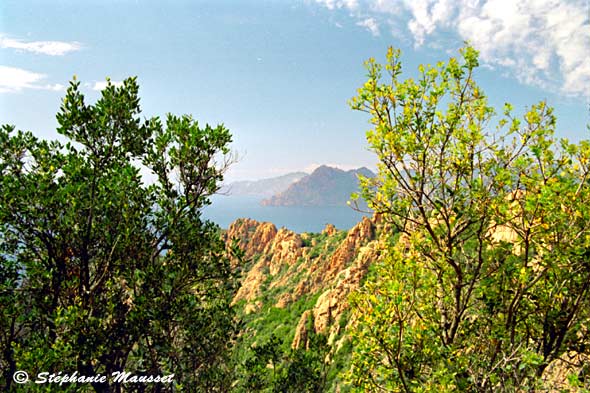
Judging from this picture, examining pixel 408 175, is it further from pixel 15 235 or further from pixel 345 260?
pixel 345 260

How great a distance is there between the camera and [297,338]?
4216cm

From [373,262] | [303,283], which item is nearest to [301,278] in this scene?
[303,283]

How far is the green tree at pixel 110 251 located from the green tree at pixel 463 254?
508cm

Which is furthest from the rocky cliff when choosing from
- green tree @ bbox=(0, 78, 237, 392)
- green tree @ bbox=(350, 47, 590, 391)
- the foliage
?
green tree @ bbox=(350, 47, 590, 391)

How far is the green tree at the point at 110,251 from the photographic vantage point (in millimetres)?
8070

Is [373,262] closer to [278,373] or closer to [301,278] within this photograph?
[278,373]

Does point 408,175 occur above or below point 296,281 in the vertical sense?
above

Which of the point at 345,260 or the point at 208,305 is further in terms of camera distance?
the point at 345,260

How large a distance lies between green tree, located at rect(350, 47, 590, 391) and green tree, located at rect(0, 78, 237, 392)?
16.7ft

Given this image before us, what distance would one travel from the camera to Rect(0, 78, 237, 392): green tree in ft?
26.5

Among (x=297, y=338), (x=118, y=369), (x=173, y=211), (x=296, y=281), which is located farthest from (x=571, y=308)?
(x=296, y=281)

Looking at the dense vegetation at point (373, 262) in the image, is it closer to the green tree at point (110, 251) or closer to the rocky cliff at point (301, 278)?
the green tree at point (110, 251)

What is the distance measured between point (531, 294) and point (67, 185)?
34.8 feet

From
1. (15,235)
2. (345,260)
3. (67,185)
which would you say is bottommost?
(345,260)
